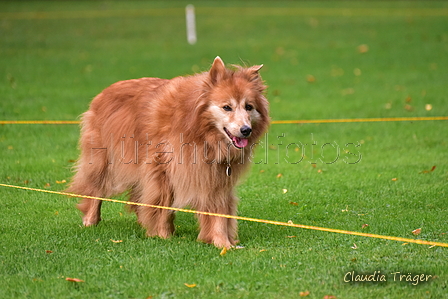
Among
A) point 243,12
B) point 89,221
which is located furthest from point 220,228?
point 243,12

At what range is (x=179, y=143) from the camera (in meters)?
6.48

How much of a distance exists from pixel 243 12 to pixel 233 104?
66.3 feet

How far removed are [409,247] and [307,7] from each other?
2151 cm

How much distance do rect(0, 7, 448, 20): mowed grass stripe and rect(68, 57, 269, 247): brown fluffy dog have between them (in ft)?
62.4

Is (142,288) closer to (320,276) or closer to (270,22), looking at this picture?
(320,276)

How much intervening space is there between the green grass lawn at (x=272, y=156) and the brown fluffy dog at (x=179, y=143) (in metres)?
0.42

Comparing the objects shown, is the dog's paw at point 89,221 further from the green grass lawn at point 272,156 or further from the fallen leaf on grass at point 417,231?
the fallen leaf on grass at point 417,231

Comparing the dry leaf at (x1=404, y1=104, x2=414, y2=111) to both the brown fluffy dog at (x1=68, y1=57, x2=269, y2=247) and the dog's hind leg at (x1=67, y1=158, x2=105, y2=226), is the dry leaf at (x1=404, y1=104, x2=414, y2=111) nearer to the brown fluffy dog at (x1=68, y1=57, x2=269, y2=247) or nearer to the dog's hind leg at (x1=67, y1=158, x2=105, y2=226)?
the brown fluffy dog at (x1=68, y1=57, x2=269, y2=247)

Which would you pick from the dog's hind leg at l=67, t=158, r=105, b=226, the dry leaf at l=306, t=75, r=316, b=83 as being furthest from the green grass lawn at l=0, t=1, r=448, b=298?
the dog's hind leg at l=67, t=158, r=105, b=226

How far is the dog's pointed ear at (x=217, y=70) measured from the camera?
6.27 metres

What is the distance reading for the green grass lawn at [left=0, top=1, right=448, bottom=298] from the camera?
5605 millimetres

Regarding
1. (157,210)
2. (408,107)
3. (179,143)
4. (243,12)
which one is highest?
(243,12)

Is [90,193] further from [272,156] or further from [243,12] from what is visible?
[243,12]

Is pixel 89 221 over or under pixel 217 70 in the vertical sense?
under
